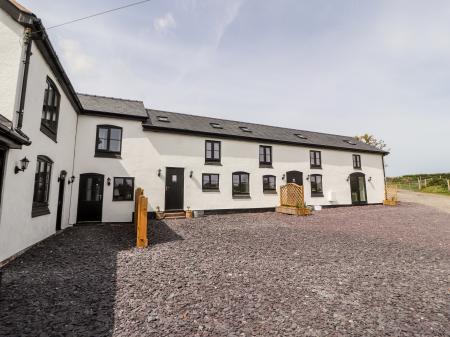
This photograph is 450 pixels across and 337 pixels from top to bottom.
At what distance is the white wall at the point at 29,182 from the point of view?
593cm

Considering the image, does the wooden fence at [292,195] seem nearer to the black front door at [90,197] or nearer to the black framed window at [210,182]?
the black framed window at [210,182]

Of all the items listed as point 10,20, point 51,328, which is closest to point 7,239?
point 51,328

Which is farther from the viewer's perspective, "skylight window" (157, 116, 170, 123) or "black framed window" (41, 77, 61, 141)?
"skylight window" (157, 116, 170, 123)

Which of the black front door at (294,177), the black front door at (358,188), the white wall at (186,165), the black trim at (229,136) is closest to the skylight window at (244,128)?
the black trim at (229,136)

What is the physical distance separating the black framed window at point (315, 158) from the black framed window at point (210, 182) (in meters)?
9.03

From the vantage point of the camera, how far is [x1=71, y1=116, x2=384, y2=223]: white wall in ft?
42.3

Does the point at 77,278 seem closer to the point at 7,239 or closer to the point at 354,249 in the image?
the point at 7,239

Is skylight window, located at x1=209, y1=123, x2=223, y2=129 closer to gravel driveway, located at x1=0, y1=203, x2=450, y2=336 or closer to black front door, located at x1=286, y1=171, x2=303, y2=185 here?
black front door, located at x1=286, y1=171, x2=303, y2=185

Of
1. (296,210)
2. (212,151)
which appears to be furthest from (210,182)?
(296,210)

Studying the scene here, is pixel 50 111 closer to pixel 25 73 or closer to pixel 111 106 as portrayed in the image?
pixel 25 73

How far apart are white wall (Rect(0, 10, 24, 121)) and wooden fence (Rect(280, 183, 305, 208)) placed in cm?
1456

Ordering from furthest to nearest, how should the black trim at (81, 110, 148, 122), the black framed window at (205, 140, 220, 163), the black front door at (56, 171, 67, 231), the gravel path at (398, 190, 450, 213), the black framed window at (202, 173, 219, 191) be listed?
A: the gravel path at (398, 190, 450, 213), the black framed window at (205, 140, 220, 163), the black framed window at (202, 173, 219, 191), the black trim at (81, 110, 148, 122), the black front door at (56, 171, 67, 231)

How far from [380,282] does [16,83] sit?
10261 millimetres

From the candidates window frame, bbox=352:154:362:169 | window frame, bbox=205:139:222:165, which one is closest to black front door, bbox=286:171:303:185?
window frame, bbox=205:139:222:165
